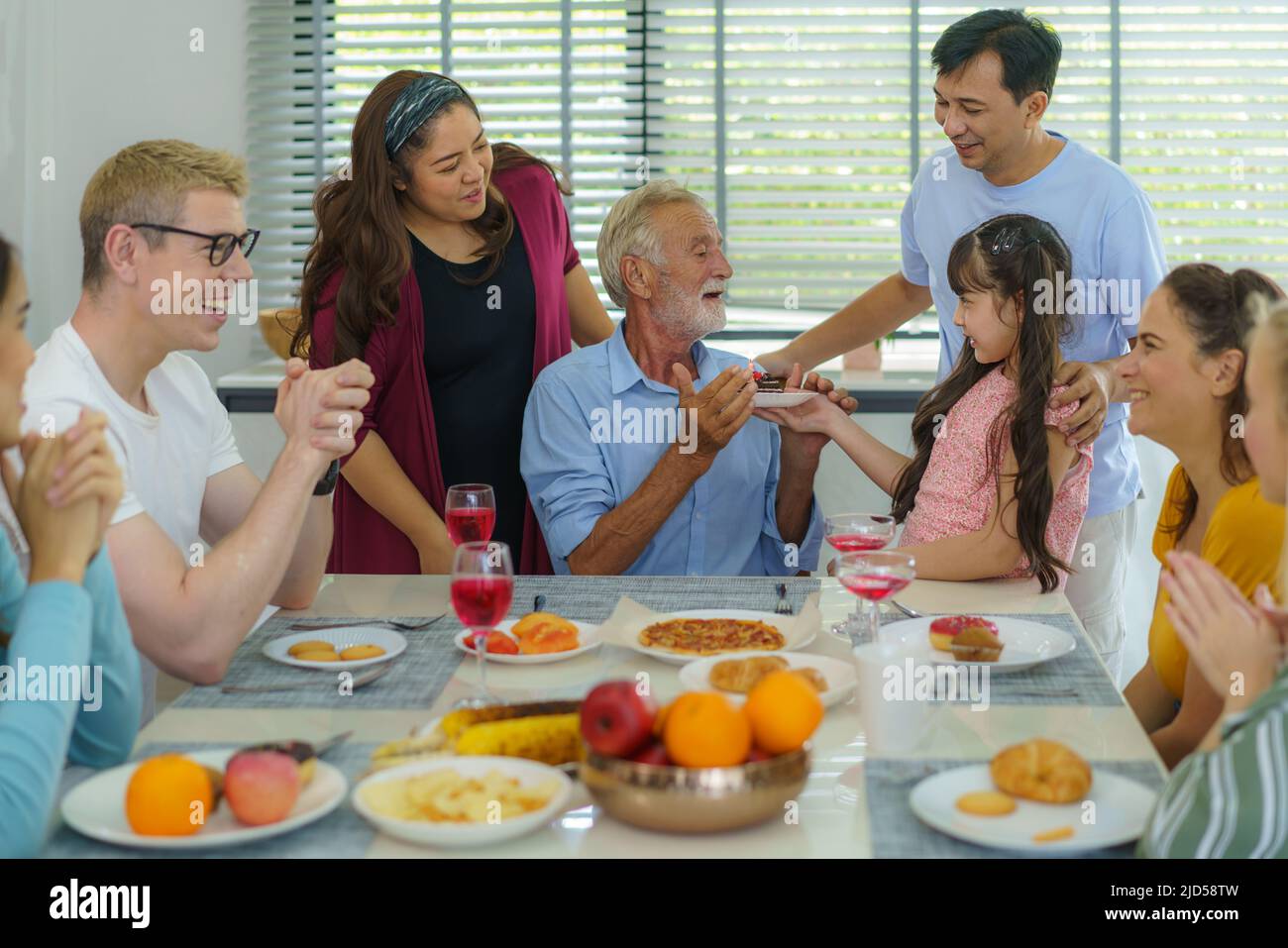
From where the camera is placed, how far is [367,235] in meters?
2.63

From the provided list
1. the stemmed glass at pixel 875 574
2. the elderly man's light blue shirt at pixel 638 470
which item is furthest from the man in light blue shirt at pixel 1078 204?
the stemmed glass at pixel 875 574

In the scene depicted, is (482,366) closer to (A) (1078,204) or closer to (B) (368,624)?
(B) (368,624)

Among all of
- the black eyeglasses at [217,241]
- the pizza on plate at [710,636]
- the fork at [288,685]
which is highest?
the black eyeglasses at [217,241]

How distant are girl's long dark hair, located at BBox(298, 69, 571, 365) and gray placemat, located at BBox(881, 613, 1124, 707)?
145 cm

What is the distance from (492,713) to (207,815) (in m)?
0.32

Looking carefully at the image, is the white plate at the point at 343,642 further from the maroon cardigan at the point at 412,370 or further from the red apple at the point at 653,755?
the maroon cardigan at the point at 412,370

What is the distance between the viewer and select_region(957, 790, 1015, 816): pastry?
127cm

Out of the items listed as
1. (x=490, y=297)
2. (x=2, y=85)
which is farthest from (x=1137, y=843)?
(x=2, y=85)

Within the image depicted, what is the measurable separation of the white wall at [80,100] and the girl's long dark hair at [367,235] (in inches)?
34.5

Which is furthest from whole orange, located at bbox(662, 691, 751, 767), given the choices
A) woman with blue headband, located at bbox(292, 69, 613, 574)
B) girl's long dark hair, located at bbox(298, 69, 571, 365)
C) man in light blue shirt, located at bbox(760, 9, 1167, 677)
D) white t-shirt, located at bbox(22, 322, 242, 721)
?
man in light blue shirt, located at bbox(760, 9, 1167, 677)

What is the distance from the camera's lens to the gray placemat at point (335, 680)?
164cm

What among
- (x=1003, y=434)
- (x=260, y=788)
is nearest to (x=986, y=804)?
(x=260, y=788)

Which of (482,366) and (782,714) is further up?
(482,366)

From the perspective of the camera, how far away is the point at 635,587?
2.24 metres
